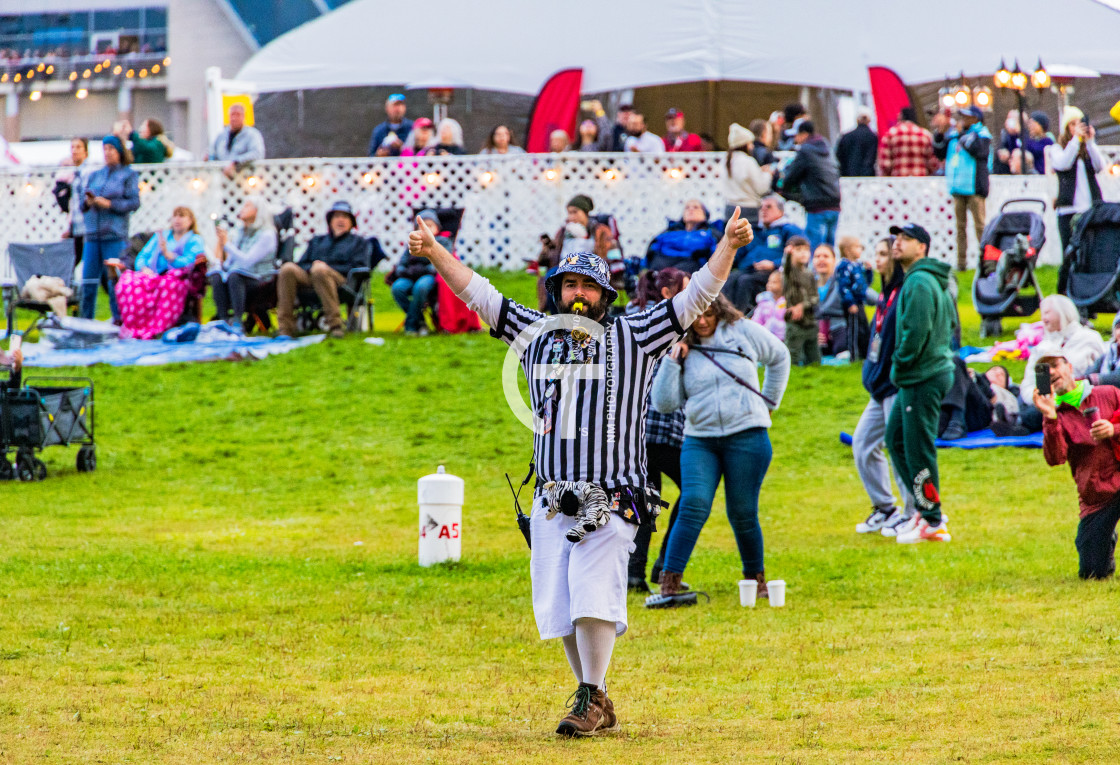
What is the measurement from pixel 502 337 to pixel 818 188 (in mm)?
13327

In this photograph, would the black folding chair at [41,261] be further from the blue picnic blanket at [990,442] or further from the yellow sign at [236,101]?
the blue picnic blanket at [990,442]

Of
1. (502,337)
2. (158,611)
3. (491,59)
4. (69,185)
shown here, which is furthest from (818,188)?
(502,337)

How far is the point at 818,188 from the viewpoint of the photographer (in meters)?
18.9

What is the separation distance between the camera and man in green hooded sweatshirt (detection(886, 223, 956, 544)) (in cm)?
978

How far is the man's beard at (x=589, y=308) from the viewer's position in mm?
5906

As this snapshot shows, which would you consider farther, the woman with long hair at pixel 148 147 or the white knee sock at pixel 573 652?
the woman with long hair at pixel 148 147

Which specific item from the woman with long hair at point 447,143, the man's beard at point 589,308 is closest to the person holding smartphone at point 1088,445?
the man's beard at point 589,308

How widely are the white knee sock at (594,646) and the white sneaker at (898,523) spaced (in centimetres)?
504

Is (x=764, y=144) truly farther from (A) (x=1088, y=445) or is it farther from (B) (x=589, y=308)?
(B) (x=589, y=308)

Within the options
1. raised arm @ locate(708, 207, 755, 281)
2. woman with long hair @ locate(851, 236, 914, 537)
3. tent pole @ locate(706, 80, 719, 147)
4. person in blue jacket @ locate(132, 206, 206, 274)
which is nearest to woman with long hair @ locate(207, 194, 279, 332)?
person in blue jacket @ locate(132, 206, 206, 274)

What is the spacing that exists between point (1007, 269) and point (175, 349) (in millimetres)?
9035

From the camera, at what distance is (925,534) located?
10.3 metres

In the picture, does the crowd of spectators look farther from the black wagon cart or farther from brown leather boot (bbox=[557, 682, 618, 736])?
brown leather boot (bbox=[557, 682, 618, 736])

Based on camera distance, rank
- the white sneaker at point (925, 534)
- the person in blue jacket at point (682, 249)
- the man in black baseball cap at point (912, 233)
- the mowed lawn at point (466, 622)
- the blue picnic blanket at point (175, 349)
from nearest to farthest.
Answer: the mowed lawn at point (466, 622) → the man in black baseball cap at point (912, 233) → the white sneaker at point (925, 534) → the person in blue jacket at point (682, 249) → the blue picnic blanket at point (175, 349)
